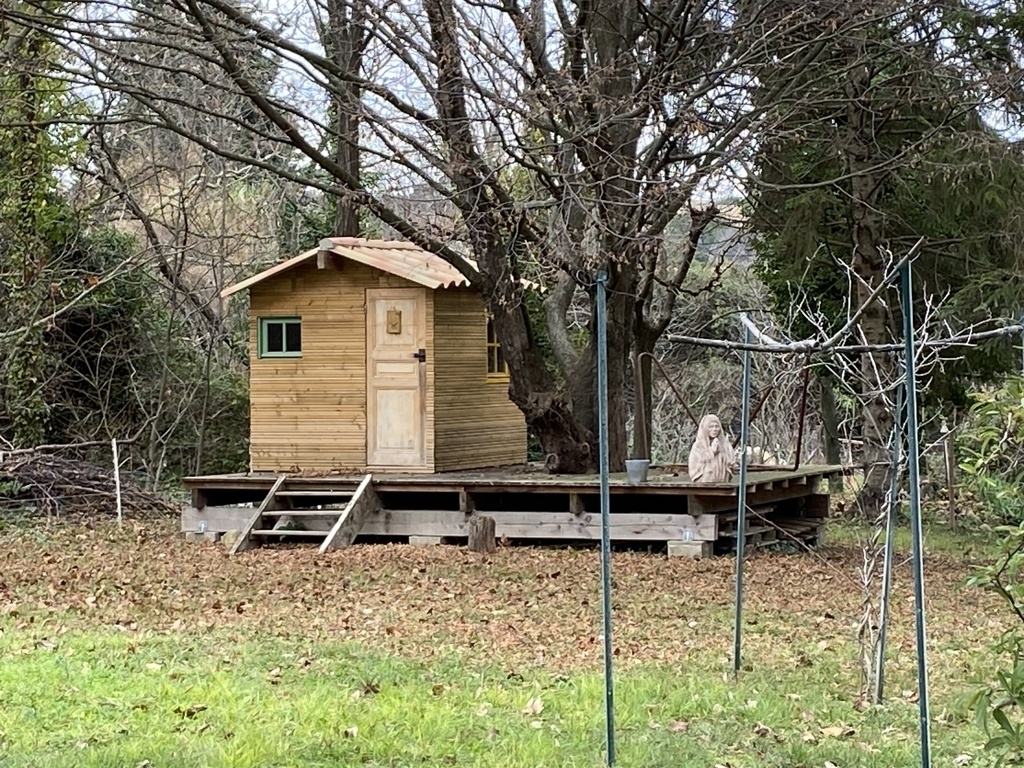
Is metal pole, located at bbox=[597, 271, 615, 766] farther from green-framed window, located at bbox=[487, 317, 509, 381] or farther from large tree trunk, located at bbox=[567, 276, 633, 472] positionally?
green-framed window, located at bbox=[487, 317, 509, 381]

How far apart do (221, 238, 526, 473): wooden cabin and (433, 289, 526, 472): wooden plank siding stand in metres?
0.02

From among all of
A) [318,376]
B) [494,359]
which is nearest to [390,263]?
[318,376]

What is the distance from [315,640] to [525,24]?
6659 mm

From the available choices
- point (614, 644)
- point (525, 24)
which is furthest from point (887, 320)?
point (614, 644)

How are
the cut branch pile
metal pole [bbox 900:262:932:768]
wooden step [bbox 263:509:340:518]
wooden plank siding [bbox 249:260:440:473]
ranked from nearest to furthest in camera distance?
metal pole [bbox 900:262:932:768] < wooden step [bbox 263:509:340:518] < wooden plank siding [bbox 249:260:440:473] < the cut branch pile

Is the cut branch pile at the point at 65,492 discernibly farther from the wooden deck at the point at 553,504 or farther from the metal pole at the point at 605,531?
the metal pole at the point at 605,531

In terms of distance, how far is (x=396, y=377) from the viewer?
15.3 meters

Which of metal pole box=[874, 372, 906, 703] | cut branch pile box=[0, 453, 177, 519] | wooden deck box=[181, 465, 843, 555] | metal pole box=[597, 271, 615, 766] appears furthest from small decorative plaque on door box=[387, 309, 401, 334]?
metal pole box=[597, 271, 615, 766]

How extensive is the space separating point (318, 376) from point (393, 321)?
3.56ft

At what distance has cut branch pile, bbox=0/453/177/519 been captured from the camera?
15.7 meters

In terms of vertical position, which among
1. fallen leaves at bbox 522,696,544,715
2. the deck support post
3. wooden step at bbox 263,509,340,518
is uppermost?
wooden step at bbox 263,509,340,518

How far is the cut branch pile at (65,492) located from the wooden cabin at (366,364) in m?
1.60

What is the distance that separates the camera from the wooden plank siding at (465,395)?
15.2 meters

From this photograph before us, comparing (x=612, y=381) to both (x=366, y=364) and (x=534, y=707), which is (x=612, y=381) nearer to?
(x=366, y=364)
